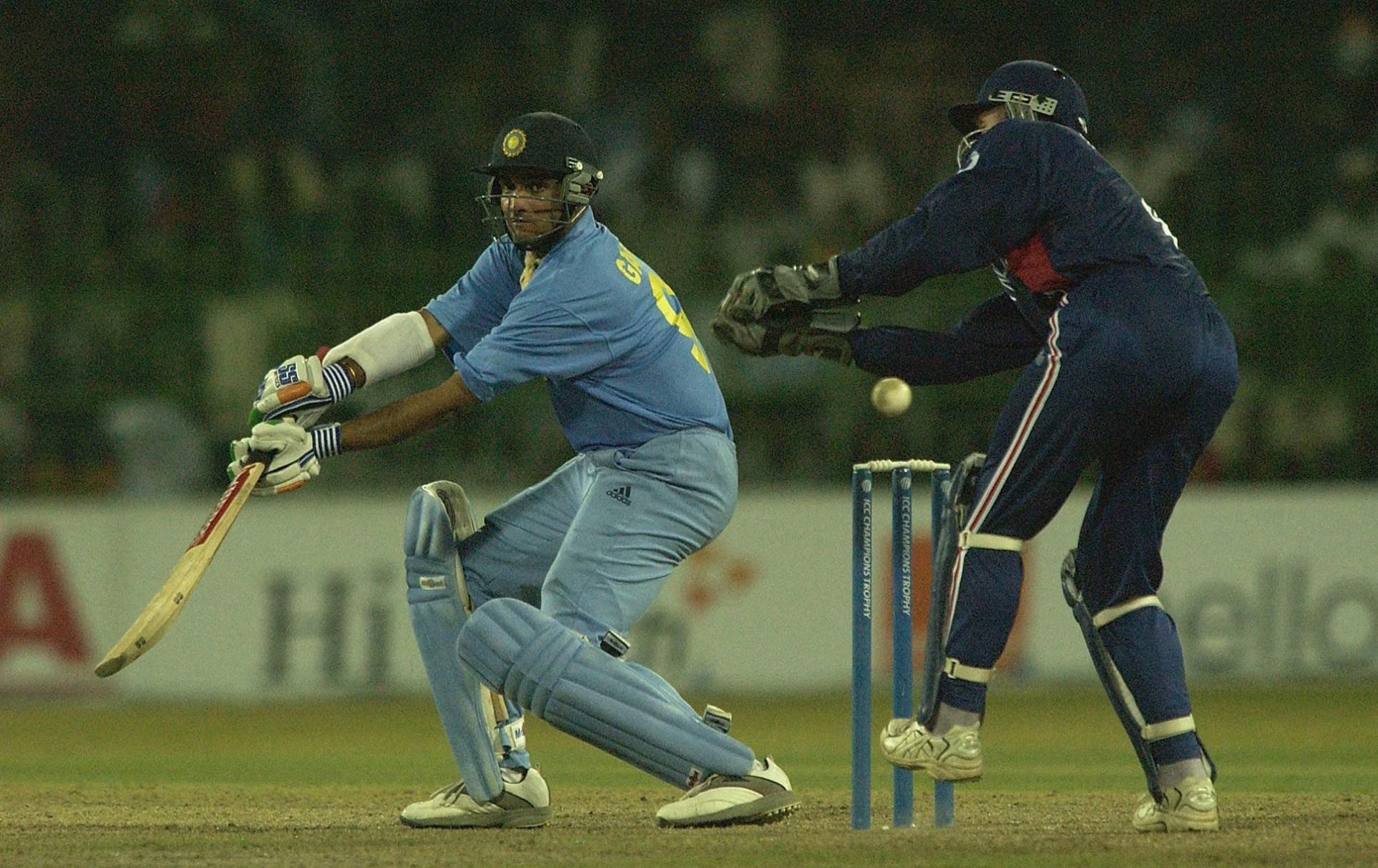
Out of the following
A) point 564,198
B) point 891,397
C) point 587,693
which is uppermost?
point 564,198

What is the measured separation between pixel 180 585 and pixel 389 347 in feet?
3.15

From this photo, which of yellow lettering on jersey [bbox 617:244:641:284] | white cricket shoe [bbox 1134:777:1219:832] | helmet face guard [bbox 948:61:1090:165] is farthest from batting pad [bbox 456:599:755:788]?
helmet face guard [bbox 948:61:1090:165]

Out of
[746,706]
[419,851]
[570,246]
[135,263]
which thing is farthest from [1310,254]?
[419,851]

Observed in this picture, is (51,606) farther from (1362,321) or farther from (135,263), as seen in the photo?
(1362,321)

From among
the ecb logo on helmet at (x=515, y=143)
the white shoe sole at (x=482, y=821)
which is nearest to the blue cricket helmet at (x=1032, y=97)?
the ecb logo on helmet at (x=515, y=143)

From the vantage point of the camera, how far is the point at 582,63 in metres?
13.7

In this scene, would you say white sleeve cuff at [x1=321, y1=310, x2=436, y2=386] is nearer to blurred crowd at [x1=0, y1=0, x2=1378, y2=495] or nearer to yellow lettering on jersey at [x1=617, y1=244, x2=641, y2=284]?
yellow lettering on jersey at [x1=617, y1=244, x2=641, y2=284]

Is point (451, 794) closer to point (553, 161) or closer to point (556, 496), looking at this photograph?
point (556, 496)

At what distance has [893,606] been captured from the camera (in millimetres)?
5078

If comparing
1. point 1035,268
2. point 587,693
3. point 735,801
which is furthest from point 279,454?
point 1035,268

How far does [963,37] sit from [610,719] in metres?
10.1

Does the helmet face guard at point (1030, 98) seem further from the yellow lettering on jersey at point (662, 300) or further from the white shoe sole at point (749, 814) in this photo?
the white shoe sole at point (749, 814)

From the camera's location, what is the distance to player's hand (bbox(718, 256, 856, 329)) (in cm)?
501

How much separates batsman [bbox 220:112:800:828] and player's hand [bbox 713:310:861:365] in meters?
0.29
